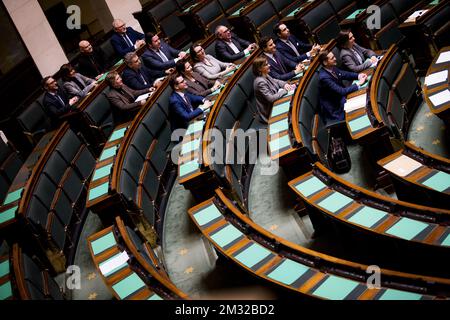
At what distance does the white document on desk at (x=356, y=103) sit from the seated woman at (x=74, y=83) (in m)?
2.98

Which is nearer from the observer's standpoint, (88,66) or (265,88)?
(265,88)

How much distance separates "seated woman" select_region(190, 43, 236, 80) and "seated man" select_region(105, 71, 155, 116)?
0.55 m

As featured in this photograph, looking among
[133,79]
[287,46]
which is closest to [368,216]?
[287,46]

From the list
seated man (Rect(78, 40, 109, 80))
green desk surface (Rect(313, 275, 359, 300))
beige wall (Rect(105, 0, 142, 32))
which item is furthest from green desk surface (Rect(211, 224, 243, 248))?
beige wall (Rect(105, 0, 142, 32))

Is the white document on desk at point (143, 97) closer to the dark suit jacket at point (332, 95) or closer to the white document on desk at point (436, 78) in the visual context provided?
the dark suit jacket at point (332, 95)

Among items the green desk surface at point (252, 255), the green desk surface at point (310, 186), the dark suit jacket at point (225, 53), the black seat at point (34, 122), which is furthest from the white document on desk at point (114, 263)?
the dark suit jacket at point (225, 53)

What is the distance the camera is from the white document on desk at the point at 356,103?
6234 mm

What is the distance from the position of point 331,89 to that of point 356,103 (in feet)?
1.24

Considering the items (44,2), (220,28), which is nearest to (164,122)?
(220,28)

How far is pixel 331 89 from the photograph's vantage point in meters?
6.61

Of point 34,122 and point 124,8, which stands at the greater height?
point 124,8

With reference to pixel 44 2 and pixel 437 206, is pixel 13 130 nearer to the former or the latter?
pixel 44 2

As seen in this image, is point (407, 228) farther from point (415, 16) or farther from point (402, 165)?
point (415, 16)

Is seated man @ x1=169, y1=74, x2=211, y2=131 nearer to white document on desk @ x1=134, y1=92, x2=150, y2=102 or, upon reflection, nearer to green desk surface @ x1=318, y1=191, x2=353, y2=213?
white document on desk @ x1=134, y1=92, x2=150, y2=102
